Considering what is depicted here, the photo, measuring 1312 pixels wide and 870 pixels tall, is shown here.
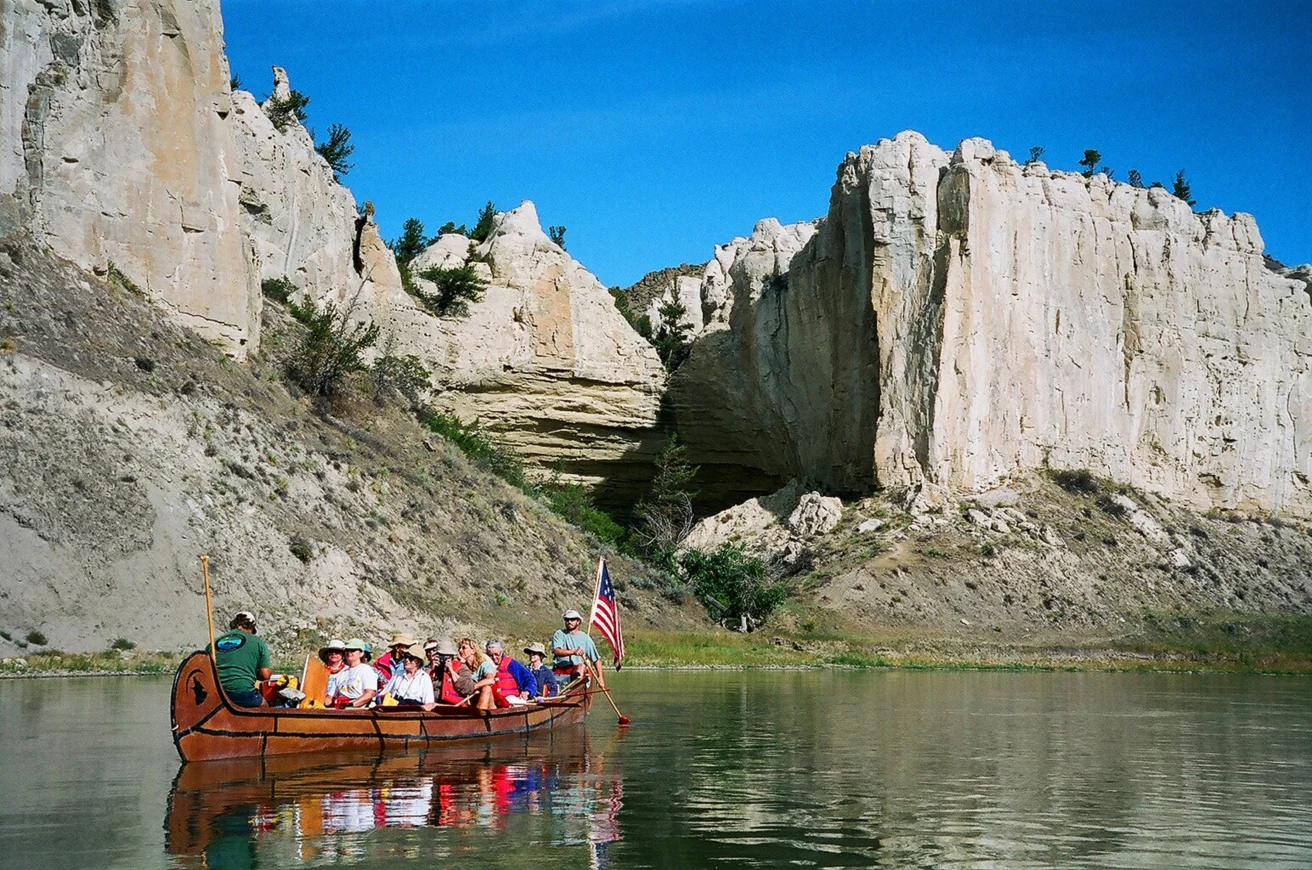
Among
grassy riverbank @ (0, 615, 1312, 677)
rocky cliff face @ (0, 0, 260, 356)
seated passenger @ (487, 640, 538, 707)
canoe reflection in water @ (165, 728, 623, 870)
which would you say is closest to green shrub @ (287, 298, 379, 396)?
rocky cliff face @ (0, 0, 260, 356)

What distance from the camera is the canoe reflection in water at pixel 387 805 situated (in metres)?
12.0

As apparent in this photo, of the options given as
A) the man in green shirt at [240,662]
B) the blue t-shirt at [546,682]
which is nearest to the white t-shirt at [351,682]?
the man in green shirt at [240,662]

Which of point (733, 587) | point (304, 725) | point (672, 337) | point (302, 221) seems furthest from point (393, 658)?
point (672, 337)

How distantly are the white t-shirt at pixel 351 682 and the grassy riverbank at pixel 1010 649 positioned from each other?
19929 mm

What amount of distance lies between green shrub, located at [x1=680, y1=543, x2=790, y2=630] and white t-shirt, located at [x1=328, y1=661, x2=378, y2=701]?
91.6 feet

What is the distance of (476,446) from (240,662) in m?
36.0

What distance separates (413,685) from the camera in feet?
62.3

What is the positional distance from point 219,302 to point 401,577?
1010 cm

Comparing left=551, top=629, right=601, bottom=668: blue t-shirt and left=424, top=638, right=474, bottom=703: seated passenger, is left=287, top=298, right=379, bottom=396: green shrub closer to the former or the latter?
left=551, top=629, right=601, bottom=668: blue t-shirt

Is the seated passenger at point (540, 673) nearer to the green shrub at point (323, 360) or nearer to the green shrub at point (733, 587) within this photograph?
the green shrub at point (733, 587)

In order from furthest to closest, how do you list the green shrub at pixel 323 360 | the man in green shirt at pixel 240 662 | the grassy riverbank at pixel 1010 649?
the green shrub at pixel 323 360 < the grassy riverbank at pixel 1010 649 < the man in green shirt at pixel 240 662

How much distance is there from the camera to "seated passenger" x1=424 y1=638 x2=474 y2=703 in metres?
20.3

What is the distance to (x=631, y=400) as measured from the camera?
61.3 meters

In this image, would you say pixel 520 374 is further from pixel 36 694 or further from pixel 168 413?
pixel 36 694
